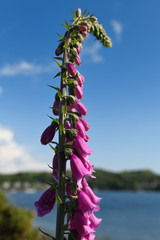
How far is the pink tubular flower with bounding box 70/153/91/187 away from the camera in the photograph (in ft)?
6.91

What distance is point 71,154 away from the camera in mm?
2129

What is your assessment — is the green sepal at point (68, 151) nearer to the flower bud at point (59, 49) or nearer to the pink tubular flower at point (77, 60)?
the pink tubular flower at point (77, 60)

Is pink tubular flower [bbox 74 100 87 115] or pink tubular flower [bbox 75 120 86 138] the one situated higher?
pink tubular flower [bbox 74 100 87 115]

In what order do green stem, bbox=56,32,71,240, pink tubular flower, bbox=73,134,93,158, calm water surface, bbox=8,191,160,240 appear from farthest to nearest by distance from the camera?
calm water surface, bbox=8,191,160,240 < pink tubular flower, bbox=73,134,93,158 < green stem, bbox=56,32,71,240

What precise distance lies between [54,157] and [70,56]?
0.97 meters

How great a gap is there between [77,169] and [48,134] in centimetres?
42

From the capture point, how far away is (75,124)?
88.2 inches

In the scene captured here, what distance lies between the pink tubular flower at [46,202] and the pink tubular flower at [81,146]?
41 centimetres

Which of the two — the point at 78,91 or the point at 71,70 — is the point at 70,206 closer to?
the point at 78,91

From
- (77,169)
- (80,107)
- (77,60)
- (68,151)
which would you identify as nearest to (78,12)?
(77,60)

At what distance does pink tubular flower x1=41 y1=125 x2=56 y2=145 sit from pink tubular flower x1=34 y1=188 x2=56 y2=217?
17.0 inches

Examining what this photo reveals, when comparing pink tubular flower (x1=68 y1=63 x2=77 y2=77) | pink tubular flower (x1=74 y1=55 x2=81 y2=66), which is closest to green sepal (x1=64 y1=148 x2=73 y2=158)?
pink tubular flower (x1=68 y1=63 x2=77 y2=77)

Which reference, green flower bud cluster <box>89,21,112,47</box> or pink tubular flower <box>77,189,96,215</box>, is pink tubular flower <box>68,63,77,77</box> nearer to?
green flower bud cluster <box>89,21,112,47</box>

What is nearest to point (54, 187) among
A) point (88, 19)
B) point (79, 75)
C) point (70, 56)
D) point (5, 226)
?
point (79, 75)
